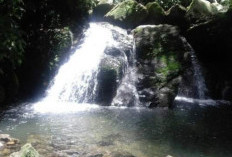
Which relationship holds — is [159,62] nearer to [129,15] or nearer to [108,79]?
[108,79]

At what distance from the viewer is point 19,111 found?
1259 cm

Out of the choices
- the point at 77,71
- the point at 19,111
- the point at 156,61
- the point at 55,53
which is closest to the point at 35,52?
the point at 55,53

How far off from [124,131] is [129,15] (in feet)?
34.1

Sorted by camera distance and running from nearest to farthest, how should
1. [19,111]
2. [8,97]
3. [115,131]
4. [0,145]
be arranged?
[0,145]
[115,131]
[19,111]
[8,97]

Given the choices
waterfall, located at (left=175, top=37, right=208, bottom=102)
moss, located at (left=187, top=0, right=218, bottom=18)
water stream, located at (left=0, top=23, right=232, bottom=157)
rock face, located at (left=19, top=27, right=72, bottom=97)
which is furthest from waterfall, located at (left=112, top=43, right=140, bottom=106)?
moss, located at (left=187, top=0, right=218, bottom=18)

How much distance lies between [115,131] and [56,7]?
27.8ft

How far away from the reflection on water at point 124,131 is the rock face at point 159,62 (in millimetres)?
1033

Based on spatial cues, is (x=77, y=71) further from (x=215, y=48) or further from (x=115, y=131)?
(x=215, y=48)

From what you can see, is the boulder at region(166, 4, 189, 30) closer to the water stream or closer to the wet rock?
the wet rock

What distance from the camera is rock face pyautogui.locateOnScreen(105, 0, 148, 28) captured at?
1975 centimetres

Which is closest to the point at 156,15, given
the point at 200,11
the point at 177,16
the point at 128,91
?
the point at 177,16

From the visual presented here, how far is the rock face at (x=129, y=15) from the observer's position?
64.8 ft

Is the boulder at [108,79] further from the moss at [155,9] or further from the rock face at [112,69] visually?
the moss at [155,9]

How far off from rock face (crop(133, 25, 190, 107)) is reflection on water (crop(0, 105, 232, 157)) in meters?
1.03
